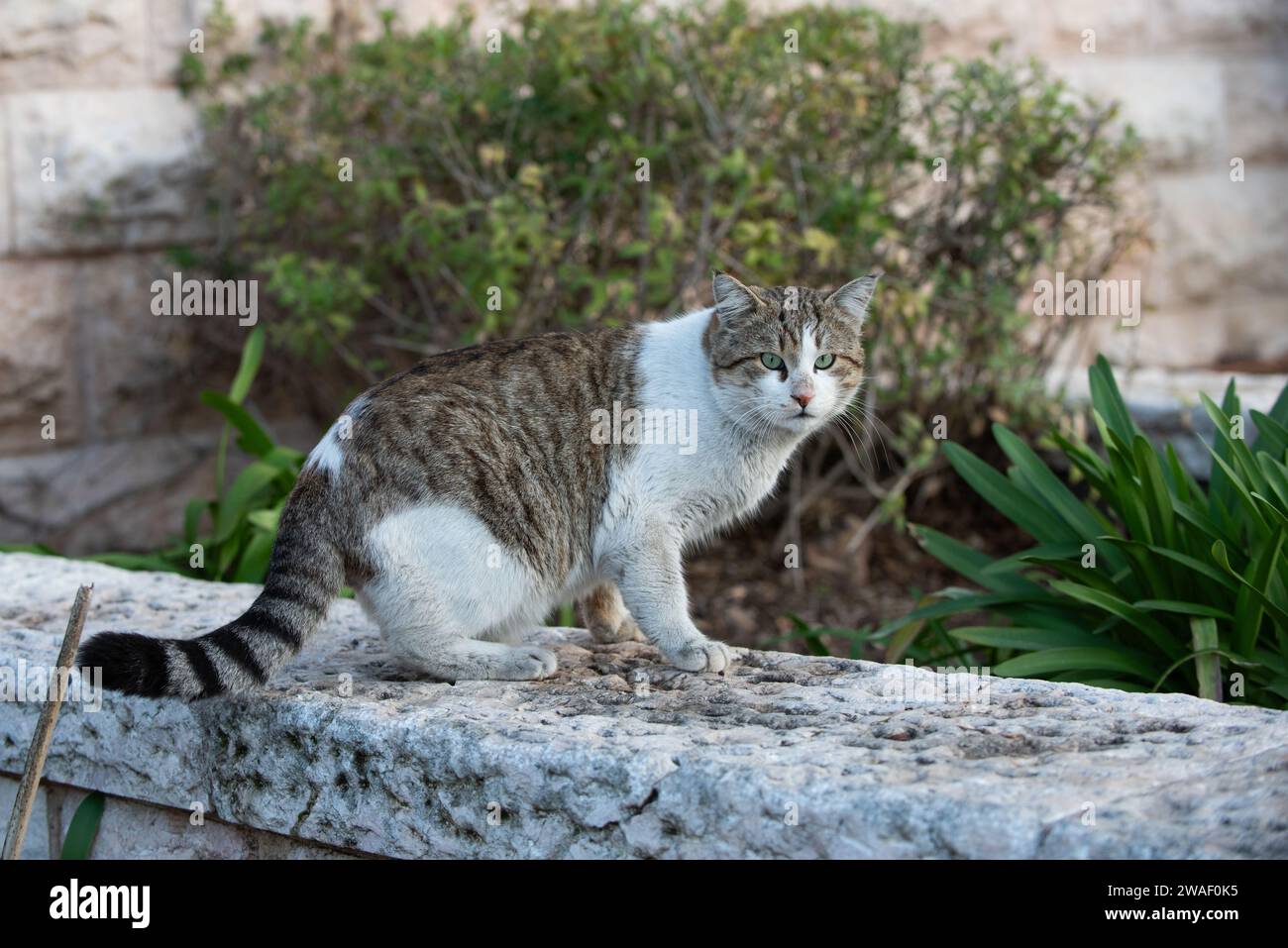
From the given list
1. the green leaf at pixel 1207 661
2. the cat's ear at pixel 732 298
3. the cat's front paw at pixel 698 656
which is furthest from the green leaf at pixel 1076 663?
the cat's ear at pixel 732 298

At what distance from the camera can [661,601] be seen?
3.33m

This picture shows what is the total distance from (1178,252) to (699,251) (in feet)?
11.3

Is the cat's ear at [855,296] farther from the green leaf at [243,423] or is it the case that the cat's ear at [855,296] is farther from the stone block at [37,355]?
the stone block at [37,355]

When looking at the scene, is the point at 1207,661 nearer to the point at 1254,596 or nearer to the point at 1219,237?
the point at 1254,596

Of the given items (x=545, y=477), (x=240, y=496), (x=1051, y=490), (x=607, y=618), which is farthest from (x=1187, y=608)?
(x=240, y=496)

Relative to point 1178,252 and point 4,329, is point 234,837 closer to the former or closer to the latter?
point 4,329

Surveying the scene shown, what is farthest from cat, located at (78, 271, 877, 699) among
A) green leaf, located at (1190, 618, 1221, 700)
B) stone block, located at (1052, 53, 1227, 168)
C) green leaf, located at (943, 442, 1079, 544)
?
stone block, located at (1052, 53, 1227, 168)

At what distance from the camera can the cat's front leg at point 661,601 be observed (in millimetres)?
3332

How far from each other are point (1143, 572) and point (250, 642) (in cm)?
239

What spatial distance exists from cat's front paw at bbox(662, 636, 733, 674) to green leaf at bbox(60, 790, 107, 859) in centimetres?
143

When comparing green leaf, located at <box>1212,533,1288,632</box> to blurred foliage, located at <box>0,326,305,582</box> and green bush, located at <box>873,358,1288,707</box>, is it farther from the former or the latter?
blurred foliage, located at <box>0,326,305,582</box>

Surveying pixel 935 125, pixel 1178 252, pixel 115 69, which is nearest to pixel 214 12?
pixel 115 69

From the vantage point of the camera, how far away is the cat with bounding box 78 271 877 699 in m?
3.14

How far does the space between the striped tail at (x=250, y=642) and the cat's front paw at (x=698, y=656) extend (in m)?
0.83
